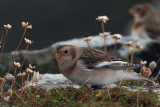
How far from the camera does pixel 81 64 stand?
168 inches

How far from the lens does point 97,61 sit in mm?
4418

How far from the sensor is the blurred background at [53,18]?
11.4 meters

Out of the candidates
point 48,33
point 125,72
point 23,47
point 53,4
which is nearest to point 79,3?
point 53,4

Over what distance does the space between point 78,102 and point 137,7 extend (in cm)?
772

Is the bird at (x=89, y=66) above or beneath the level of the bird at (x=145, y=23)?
beneath

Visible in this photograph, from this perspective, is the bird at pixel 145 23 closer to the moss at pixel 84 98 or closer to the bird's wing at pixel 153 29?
the bird's wing at pixel 153 29

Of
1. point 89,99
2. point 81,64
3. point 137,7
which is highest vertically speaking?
point 137,7

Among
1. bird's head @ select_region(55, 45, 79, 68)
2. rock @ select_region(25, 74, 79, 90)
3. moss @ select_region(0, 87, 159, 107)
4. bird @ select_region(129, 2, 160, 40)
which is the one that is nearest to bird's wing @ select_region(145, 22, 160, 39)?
bird @ select_region(129, 2, 160, 40)

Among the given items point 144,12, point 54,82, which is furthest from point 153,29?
point 54,82

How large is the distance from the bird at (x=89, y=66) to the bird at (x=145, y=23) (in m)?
5.46

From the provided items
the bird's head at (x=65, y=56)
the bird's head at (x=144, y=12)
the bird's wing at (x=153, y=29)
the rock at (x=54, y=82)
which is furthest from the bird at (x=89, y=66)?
the bird's head at (x=144, y=12)

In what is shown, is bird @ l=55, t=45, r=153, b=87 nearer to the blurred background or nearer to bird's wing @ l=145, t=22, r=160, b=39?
bird's wing @ l=145, t=22, r=160, b=39

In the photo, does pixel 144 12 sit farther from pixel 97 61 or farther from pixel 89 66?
pixel 89 66

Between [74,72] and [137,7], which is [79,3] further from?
[74,72]
